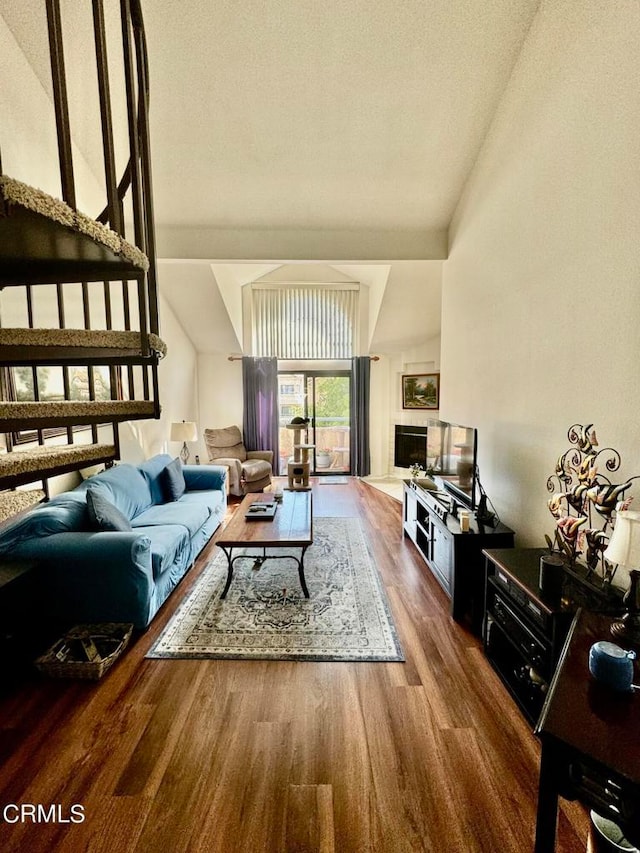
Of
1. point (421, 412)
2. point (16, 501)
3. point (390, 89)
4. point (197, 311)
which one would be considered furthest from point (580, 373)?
point (197, 311)

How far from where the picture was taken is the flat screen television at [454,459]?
2.84 metres

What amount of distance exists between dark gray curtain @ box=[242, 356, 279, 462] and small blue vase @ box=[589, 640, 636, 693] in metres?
5.88

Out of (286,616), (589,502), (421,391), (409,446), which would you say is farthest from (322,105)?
(409,446)

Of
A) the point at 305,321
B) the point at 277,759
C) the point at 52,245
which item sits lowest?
the point at 277,759

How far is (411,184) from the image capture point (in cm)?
339

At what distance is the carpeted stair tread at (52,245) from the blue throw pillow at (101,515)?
1.52 metres

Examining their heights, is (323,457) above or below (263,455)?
below

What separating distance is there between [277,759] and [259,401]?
543 cm

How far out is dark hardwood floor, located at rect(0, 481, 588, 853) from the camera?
1.33m

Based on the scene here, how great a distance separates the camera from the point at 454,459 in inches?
127

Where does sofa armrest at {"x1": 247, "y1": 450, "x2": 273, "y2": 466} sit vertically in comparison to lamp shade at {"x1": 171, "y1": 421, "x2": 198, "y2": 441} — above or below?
below

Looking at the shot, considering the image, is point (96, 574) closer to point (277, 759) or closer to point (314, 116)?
point (277, 759)

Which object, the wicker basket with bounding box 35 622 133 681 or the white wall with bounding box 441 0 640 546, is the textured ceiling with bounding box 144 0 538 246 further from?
the wicker basket with bounding box 35 622 133 681

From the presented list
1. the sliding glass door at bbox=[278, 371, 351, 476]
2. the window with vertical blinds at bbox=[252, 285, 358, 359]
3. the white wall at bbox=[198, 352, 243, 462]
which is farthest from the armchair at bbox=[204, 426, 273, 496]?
the window with vertical blinds at bbox=[252, 285, 358, 359]
